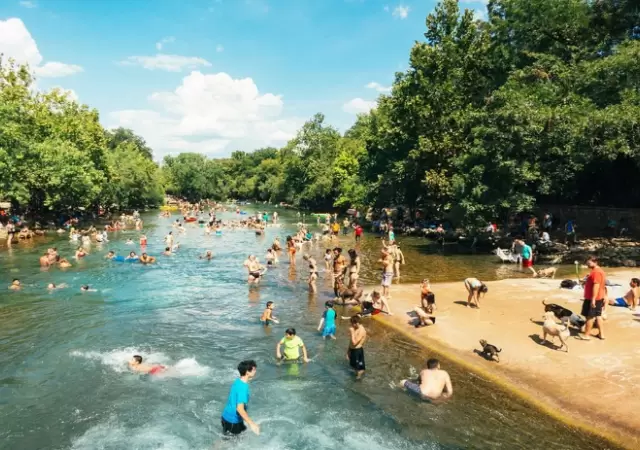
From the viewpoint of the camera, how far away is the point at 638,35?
34.5 metres

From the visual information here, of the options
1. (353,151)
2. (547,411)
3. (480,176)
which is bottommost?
(547,411)

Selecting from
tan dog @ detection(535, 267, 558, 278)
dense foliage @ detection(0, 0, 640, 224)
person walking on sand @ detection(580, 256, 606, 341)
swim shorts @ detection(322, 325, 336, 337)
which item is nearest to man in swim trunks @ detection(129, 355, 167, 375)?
swim shorts @ detection(322, 325, 336, 337)

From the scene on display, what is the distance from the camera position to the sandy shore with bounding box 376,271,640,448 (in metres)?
10.1

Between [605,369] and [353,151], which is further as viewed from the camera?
[353,151]

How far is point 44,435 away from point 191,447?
11.6 feet

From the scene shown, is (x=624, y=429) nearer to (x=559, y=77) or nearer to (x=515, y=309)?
(x=515, y=309)

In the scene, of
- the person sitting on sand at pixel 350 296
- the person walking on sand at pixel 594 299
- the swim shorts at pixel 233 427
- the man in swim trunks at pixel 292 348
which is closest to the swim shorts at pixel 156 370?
the man in swim trunks at pixel 292 348

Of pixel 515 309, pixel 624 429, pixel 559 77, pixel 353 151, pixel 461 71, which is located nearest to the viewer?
pixel 624 429

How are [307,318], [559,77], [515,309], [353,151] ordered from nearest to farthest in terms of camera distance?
1. [515,309]
2. [307,318]
3. [559,77]
4. [353,151]

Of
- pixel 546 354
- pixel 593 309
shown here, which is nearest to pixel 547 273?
pixel 593 309

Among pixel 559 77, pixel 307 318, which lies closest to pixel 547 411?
pixel 307 318

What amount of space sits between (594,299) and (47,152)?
156 feet

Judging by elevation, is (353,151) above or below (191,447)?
above

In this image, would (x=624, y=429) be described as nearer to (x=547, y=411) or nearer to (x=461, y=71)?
(x=547, y=411)
